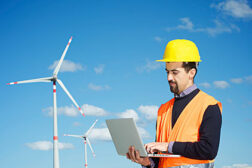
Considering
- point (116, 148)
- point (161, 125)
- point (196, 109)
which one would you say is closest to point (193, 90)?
point (196, 109)

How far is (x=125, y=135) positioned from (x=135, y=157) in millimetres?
366

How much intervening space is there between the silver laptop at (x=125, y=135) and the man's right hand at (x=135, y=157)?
5 centimetres

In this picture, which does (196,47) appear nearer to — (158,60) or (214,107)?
(158,60)

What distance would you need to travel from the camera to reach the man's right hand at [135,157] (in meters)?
4.89

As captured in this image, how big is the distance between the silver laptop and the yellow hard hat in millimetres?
1171

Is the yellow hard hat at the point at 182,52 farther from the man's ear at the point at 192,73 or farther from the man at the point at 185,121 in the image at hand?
the man's ear at the point at 192,73

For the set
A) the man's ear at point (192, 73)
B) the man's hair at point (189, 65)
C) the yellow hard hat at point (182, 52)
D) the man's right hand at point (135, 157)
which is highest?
the yellow hard hat at point (182, 52)

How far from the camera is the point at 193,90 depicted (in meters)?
5.11

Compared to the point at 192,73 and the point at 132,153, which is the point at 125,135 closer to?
the point at 132,153

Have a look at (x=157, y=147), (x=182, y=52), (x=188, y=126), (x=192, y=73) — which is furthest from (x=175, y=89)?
(x=157, y=147)

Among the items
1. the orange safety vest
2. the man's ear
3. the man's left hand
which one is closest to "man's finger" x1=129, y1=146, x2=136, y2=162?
the man's left hand

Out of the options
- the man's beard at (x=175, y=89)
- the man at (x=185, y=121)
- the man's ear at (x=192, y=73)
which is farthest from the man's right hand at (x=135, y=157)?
the man's ear at (x=192, y=73)

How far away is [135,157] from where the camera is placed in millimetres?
4930

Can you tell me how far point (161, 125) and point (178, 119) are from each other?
Result: 0.46 m
